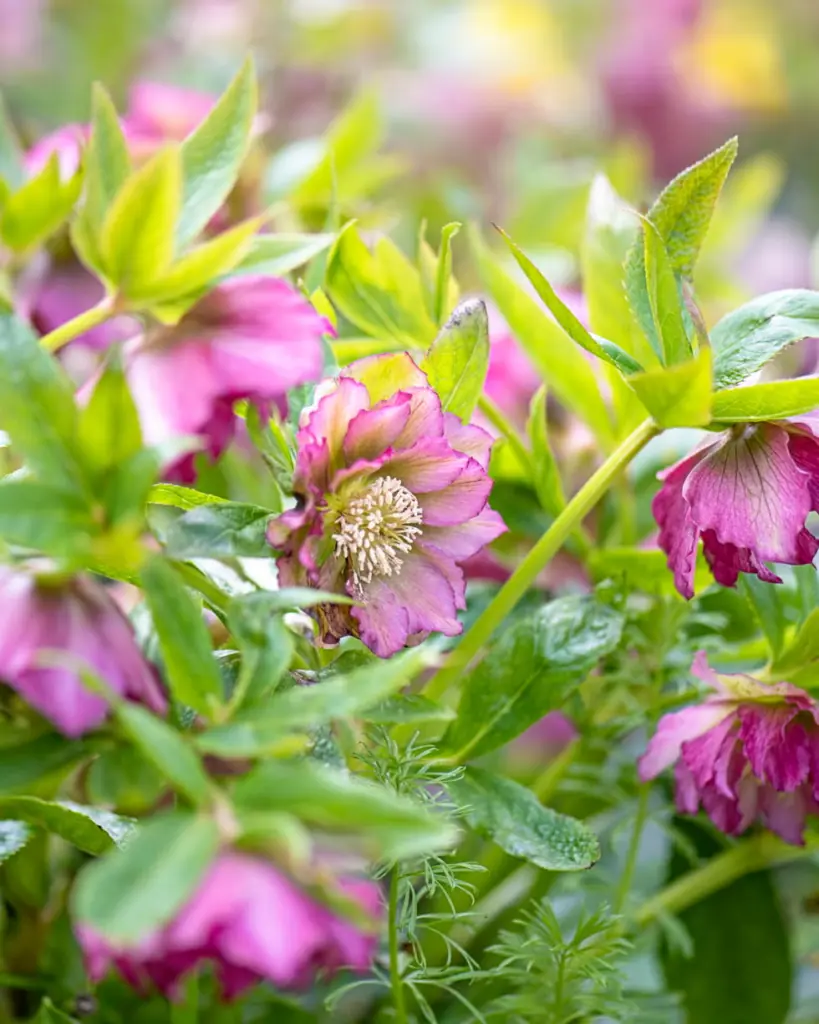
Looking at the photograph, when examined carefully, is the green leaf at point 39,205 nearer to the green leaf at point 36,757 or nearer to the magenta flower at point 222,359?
the magenta flower at point 222,359

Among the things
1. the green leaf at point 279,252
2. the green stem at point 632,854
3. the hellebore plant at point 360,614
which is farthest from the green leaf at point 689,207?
the green stem at point 632,854

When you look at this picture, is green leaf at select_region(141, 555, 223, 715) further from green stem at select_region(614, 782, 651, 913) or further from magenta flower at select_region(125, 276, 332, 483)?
green stem at select_region(614, 782, 651, 913)

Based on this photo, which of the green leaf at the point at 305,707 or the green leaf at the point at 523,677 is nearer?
the green leaf at the point at 305,707

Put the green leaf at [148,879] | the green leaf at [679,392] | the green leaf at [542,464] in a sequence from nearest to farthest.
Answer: the green leaf at [148,879], the green leaf at [679,392], the green leaf at [542,464]

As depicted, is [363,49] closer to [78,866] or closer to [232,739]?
[78,866]

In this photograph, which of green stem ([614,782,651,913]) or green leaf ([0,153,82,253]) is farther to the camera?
green stem ([614,782,651,913])

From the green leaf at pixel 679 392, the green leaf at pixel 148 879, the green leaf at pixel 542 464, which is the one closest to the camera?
the green leaf at pixel 148 879

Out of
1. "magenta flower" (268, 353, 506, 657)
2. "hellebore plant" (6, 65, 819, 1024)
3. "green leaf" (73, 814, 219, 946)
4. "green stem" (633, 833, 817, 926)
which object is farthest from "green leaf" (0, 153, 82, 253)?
"green stem" (633, 833, 817, 926)
